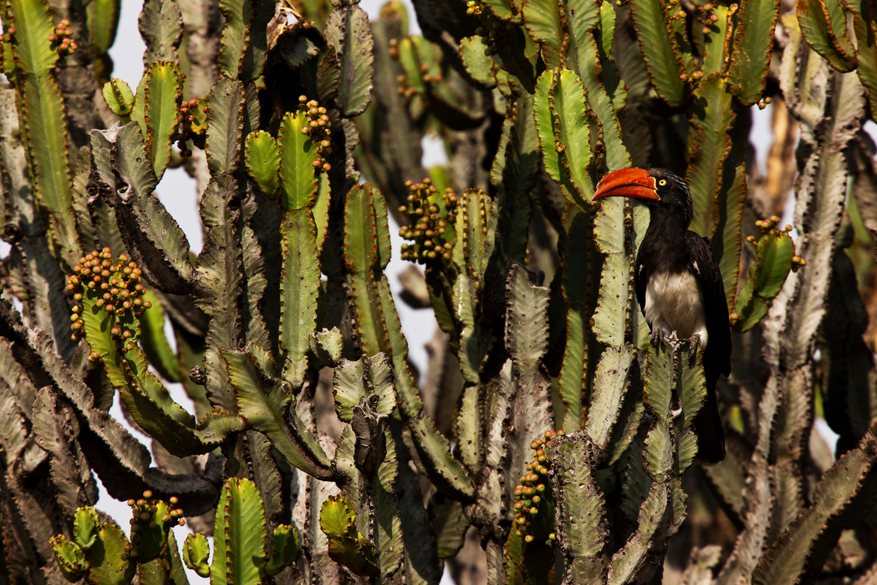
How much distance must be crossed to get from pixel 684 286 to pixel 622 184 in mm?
1373

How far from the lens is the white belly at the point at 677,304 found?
5.69 meters

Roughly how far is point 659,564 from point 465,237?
2.04 meters

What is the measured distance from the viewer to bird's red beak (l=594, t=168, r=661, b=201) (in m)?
4.51

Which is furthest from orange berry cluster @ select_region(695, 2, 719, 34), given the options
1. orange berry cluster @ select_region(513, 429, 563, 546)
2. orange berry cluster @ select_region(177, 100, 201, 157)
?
orange berry cluster @ select_region(177, 100, 201, 157)

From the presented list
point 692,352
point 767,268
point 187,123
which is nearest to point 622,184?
point 692,352

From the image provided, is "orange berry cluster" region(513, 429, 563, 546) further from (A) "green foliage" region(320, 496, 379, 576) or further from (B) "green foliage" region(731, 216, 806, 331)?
(B) "green foliage" region(731, 216, 806, 331)

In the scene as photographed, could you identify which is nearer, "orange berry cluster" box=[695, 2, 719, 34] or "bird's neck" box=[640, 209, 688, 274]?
"orange berry cluster" box=[695, 2, 719, 34]

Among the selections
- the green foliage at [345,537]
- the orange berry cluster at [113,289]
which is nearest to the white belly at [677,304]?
the green foliage at [345,537]

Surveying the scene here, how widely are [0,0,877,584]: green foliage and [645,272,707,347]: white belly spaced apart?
0.42 m

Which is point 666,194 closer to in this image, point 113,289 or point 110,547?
point 113,289

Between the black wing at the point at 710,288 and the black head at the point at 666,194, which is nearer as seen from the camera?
the black head at the point at 666,194

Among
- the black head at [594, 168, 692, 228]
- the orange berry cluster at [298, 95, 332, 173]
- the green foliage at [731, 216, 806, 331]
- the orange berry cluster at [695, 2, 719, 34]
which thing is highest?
the orange berry cluster at [695, 2, 719, 34]

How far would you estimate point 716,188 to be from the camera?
16.9 feet

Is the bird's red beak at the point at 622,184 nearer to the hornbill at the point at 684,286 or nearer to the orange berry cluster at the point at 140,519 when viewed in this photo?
the hornbill at the point at 684,286
